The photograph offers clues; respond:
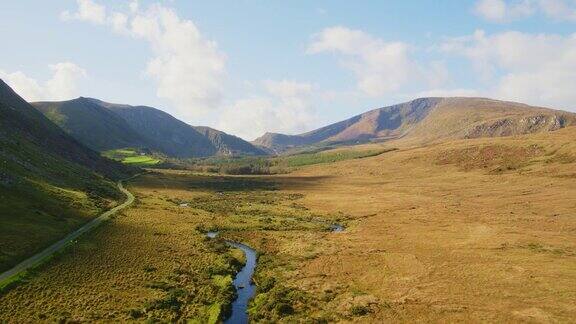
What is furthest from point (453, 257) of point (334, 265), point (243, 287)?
point (243, 287)

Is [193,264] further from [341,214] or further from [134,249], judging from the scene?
[341,214]

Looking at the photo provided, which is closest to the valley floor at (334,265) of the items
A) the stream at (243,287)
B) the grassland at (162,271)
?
the grassland at (162,271)

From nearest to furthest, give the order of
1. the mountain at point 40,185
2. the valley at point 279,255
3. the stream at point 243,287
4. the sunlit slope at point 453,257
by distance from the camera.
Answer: the valley at point 279,255 → the sunlit slope at point 453,257 → the stream at point 243,287 → the mountain at point 40,185

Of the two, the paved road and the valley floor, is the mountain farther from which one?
the valley floor

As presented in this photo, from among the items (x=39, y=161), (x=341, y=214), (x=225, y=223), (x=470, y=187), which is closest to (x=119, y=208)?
(x=225, y=223)

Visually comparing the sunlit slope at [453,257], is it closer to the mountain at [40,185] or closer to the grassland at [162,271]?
the grassland at [162,271]

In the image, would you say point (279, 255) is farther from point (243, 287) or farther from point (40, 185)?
point (40, 185)
